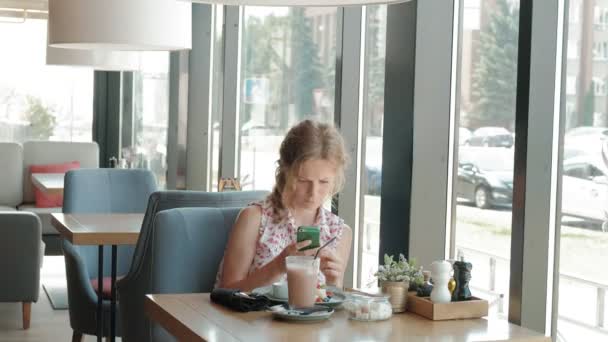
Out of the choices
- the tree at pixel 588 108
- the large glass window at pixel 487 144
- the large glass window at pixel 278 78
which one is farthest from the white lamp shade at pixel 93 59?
the tree at pixel 588 108

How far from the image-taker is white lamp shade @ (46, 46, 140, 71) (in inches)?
220

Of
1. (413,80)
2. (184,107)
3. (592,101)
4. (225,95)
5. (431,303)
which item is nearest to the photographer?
(431,303)

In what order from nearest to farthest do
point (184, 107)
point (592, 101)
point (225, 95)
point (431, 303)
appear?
point (431, 303), point (592, 101), point (225, 95), point (184, 107)

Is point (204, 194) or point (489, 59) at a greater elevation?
point (489, 59)

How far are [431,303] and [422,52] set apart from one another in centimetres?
148

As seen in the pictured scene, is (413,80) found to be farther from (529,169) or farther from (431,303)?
(431,303)

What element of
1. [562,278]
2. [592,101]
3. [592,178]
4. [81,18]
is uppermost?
[81,18]

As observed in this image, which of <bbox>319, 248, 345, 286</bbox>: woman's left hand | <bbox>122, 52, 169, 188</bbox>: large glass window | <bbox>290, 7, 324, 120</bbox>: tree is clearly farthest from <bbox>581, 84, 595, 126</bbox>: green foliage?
<bbox>122, 52, 169, 188</bbox>: large glass window

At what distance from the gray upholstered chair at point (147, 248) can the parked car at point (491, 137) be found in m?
0.78

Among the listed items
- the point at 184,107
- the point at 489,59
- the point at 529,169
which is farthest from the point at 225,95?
the point at 529,169

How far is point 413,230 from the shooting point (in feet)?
11.4

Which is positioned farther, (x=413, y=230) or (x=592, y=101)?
(x=413, y=230)

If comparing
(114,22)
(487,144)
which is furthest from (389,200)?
(114,22)

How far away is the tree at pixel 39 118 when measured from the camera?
9188 mm
